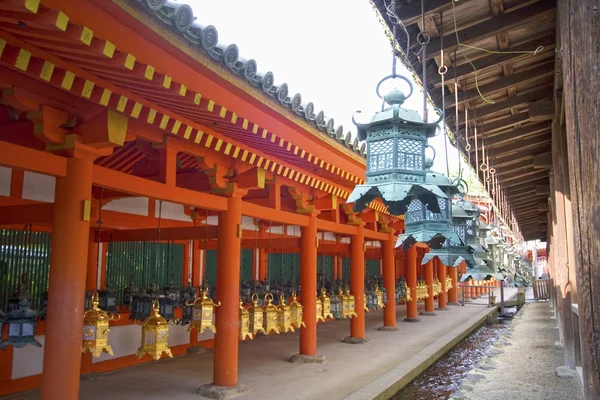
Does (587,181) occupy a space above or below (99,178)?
below

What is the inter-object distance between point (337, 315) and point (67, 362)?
649cm

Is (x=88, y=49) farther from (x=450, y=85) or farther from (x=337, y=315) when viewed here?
(x=337, y=315)

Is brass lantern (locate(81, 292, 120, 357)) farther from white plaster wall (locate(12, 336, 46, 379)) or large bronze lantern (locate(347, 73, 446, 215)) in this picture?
large bronze lantern (locate(347, 73, 446, 215))

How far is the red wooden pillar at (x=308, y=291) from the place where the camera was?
28.1 ft

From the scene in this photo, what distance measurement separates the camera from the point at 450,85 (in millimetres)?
6555

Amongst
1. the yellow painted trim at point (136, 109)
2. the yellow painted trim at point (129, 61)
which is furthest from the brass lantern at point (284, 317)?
the yellow painted trim at point (129, 61)

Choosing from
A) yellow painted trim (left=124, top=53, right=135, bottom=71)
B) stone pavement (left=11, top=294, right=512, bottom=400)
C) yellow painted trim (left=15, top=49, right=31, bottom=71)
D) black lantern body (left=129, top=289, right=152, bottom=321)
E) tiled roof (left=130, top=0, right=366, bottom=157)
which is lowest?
stone pavement (left=11, top=294, right=512, bottom=400)

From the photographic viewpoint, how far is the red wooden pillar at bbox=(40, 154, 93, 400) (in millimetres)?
4016

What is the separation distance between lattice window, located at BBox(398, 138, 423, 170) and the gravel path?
431 centimetres

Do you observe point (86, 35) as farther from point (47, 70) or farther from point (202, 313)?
point (202, 313)

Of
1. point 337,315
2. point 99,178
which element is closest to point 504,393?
point 337,315

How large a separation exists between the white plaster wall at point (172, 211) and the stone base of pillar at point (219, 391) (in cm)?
355

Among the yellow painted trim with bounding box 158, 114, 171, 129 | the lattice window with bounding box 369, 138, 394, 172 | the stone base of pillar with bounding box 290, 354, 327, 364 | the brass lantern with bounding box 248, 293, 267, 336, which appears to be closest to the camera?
the lattice window with bounding box 369, 138, 394, 172

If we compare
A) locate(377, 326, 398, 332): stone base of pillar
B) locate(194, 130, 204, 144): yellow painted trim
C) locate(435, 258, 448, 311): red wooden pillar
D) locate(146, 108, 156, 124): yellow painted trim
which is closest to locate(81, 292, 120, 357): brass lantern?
locate(146, 108, 156, 124): yellow painted trim
